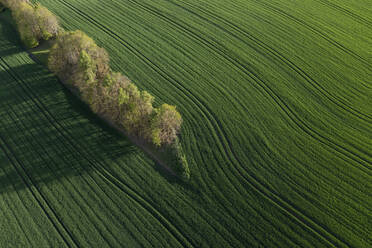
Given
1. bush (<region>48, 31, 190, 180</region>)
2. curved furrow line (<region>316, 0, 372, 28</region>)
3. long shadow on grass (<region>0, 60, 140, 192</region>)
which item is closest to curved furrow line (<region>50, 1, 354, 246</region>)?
bush (<region>48, 31, 190, 180</region>)

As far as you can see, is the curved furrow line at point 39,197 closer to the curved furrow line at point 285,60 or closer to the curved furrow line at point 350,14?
the curved furrow line at point 285,60

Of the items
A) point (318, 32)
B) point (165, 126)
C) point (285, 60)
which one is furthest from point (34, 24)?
point (318, 32)

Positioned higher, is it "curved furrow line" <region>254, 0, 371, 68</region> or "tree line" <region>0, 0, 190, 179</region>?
"curved furrow line" <region>254, 0, 371, 68</region>

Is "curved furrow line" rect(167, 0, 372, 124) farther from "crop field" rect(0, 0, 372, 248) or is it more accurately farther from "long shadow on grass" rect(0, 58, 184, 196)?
"long shadow on grass" rect(0, 58, 184, 196)

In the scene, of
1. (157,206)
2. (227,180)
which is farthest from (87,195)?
(227,180)

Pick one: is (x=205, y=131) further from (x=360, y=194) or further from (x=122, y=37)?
(x=122, y=37)


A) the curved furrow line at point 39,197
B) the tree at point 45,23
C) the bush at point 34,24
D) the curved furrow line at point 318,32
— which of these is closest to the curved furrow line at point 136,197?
the curved furrow line at point 39,197
